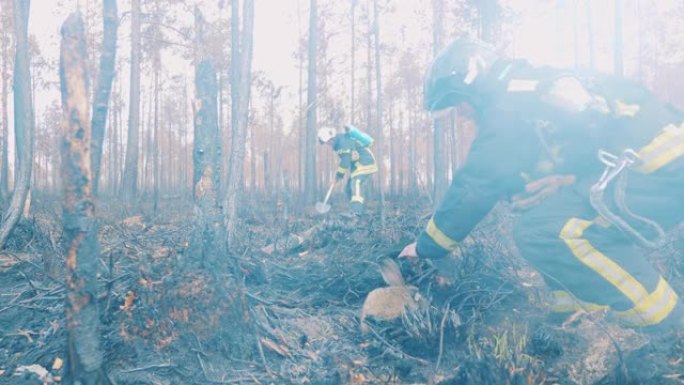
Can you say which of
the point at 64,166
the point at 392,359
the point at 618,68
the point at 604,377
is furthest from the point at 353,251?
the point at 618,68

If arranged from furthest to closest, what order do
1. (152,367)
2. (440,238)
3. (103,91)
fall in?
(103,91)
(440,238)
(152,367)

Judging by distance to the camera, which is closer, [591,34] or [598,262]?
[598,262]

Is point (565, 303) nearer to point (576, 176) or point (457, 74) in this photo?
point (576, 176)

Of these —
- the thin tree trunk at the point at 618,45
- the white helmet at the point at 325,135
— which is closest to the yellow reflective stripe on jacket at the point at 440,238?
the white helmet at the point at 325,135

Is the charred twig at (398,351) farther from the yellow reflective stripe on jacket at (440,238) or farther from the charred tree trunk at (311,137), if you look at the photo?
the charred tree trunk at (311,137)

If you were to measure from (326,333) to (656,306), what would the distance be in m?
1.72

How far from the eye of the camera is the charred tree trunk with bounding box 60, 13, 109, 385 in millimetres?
1869

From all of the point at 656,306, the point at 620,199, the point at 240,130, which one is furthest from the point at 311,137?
the point at 656,306

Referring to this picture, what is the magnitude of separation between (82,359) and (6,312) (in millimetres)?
1314

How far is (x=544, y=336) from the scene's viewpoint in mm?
2449

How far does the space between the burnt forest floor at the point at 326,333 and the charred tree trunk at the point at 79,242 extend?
22 cm

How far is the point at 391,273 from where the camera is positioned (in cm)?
341

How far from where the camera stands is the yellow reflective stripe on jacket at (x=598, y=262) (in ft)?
7.48

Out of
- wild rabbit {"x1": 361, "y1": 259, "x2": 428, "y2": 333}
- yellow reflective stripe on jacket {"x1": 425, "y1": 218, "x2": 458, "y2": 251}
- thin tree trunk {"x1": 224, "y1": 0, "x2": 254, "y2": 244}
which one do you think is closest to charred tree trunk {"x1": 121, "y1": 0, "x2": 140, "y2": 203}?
thin tree trunk {"x1": 224, "y1": 0, "x2": 254, "y2": 244}
